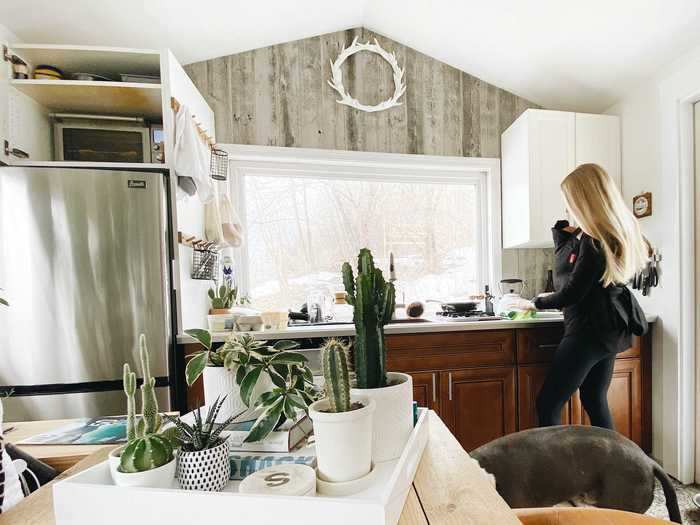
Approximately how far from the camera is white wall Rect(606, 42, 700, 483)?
196cm

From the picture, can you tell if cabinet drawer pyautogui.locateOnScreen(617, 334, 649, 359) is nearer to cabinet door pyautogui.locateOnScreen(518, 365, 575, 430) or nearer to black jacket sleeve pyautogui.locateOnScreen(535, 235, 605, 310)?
cabinet door pyautogui.locateOnScreen(518, 365, 575, 430)

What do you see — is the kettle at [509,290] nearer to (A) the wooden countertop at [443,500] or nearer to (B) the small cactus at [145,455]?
(A) the wooden countertop at [443,500]

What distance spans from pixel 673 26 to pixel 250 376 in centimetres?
247

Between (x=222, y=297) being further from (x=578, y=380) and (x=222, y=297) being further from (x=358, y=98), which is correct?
(x=578, y=380)

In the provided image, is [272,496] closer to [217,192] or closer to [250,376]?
[250,376]

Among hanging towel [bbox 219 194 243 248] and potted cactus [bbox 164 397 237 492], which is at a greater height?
hanging towel [bbox 219 194 243 248]

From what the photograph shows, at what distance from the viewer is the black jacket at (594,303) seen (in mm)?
1685

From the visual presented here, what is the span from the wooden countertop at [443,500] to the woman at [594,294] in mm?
1291

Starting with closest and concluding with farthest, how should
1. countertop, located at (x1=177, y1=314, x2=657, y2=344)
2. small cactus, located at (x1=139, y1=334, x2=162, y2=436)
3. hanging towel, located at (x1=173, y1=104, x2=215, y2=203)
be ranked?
small cactus, located at (x1=139, y1=334, x2=162, y2=436), hanging towel, located at (x1=173, y1=104, x2=215, y2=203), countertop, located at (x1=177, y1=314, x2=657, y2=344)

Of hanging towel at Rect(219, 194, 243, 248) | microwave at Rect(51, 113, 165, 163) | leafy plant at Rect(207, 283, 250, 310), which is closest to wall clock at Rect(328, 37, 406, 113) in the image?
hanging towel at Rect(219, 194, 243, 248)

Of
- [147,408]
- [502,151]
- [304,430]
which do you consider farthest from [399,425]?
[502,151]

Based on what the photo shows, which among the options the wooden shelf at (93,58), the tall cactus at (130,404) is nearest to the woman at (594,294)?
the tall cactus at (130,404)

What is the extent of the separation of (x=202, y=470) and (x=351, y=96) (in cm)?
237

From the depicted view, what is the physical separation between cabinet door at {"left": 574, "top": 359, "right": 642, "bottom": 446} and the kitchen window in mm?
936
